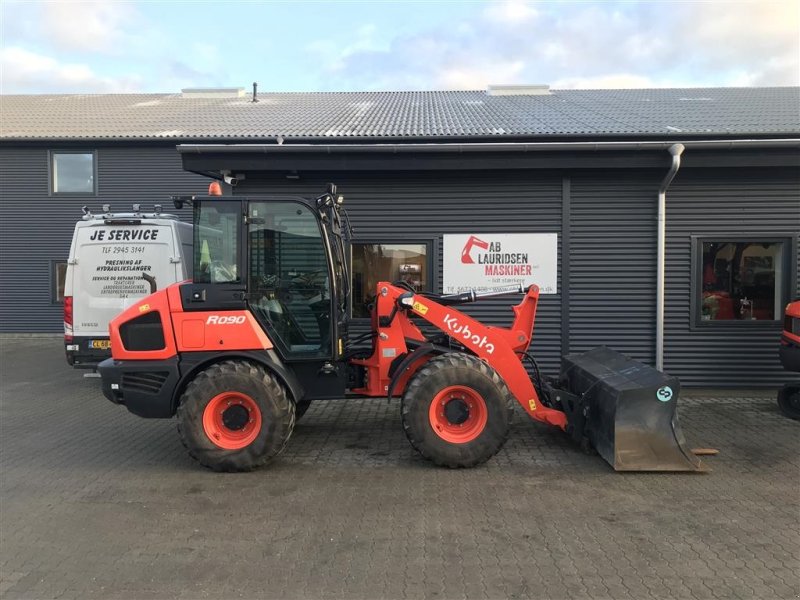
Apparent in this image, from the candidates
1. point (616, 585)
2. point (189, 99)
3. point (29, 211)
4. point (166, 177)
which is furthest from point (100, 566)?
point (189, 99)

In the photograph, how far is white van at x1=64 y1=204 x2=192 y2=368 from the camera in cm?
858

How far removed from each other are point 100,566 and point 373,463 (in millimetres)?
2479

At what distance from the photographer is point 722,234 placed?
8359 mm

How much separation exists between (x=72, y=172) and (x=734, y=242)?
15510mm

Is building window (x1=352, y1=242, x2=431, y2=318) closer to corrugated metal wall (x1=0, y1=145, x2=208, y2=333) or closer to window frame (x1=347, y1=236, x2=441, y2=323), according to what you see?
window frame (x1=347, y1=236, x2=441, y2=323)

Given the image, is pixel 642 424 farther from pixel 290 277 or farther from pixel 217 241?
pixel 217 241

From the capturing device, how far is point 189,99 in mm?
18453

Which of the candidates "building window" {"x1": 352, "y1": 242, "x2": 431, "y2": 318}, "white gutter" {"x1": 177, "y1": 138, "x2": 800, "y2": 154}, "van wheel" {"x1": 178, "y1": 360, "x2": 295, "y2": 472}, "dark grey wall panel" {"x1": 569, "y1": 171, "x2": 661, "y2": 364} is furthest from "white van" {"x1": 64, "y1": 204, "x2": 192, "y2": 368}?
"dark grey wall panel" {"x1": 569, "y1": 171, "x2": 661, "y2": 364}

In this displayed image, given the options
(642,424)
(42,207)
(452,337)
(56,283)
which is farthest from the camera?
(42,207)

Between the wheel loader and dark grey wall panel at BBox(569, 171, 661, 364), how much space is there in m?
2.94

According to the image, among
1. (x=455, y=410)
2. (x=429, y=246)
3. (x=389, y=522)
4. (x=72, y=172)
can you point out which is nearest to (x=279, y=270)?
(x=455, y=410)

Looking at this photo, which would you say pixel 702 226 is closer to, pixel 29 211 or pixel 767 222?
pixel 767 222

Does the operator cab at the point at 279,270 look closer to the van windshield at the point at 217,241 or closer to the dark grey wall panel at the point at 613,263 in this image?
the van windshield at the point at 217,241

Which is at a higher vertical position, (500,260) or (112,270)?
(500,260)
